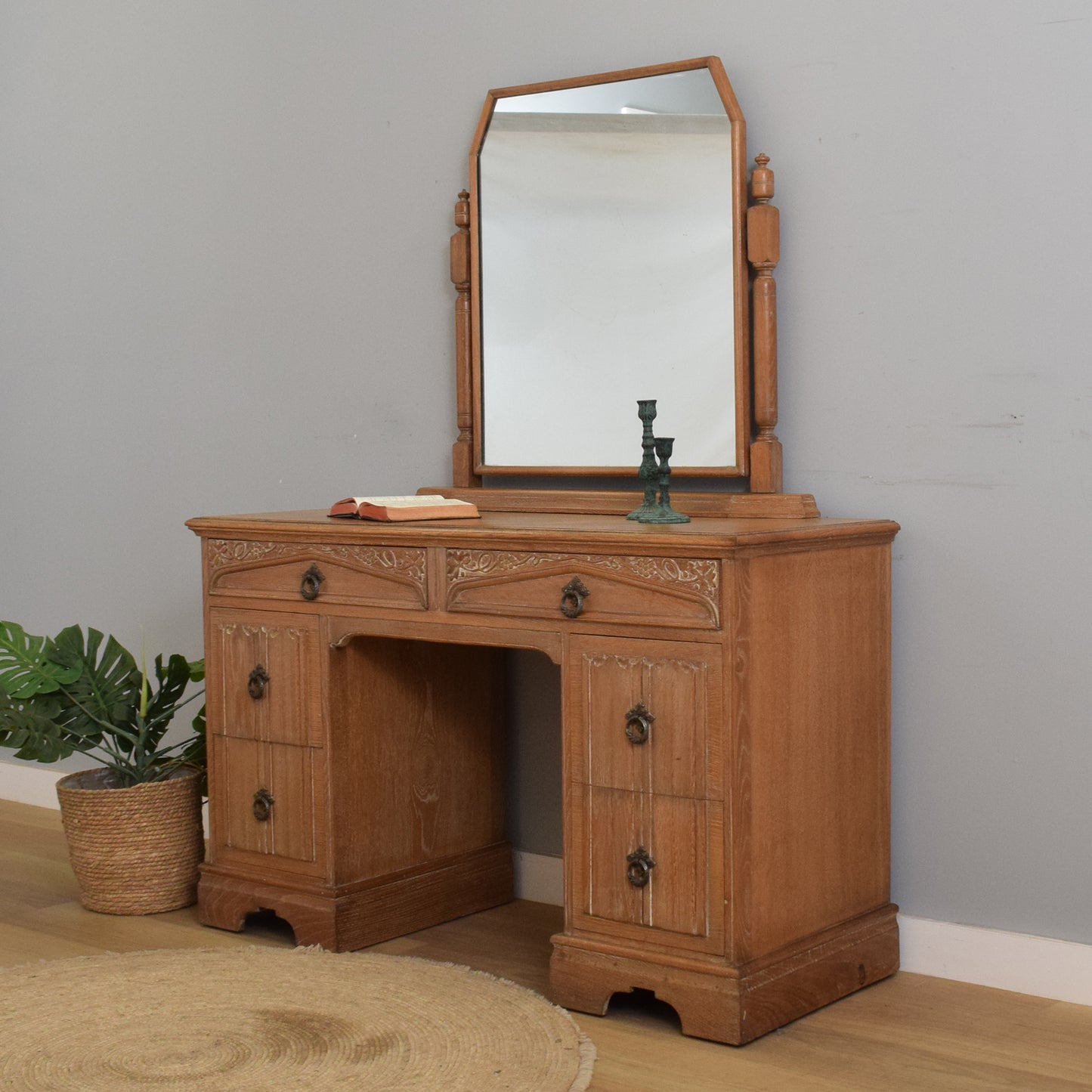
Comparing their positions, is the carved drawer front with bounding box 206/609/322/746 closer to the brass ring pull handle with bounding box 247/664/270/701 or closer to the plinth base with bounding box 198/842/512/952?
the brass ring pull handle with bounding box 247/664/270/701

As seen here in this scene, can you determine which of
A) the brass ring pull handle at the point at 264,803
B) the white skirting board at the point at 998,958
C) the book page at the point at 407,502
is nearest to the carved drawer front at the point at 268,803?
the brass ring pull handle at the point at 264,803

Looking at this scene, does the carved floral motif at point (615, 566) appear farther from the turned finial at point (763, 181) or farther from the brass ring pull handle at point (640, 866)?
the turned finial at point (763, 181)

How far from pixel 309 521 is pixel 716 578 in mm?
913

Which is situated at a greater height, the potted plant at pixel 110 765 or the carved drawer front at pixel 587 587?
the carved drawer front at pixel 587 587

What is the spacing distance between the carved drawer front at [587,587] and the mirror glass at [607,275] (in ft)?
1.72

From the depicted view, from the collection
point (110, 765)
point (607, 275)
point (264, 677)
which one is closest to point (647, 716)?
point (264, 677)

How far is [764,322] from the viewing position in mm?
2705

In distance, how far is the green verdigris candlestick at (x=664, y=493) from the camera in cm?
249

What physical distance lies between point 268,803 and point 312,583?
18.5 inches

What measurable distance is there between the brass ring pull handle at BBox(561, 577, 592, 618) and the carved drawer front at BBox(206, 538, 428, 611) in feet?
1.03

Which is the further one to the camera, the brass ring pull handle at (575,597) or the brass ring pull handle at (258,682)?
the brass ring pull handle at (258,682)

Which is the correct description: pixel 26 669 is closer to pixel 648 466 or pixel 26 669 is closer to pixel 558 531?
pixel 558 531

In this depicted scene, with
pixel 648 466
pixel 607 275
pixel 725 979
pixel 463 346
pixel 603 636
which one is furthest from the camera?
pixel 463 346

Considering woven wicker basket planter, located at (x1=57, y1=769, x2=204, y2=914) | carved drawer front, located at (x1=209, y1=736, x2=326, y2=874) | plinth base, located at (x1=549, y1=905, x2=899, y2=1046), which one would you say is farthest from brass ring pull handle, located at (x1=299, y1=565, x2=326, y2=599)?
plinth base, located at (x1=549, y1=905, x2=899, y2=1046)
